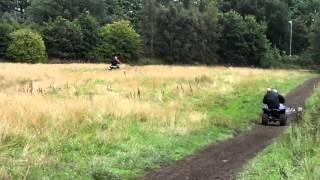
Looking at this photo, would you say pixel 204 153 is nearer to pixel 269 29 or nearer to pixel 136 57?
pixel 136 57

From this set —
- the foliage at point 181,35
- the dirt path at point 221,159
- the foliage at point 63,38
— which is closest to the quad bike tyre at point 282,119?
the dirt path at point 221,159

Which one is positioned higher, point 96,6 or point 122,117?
point 96,6

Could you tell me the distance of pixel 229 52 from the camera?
293ft

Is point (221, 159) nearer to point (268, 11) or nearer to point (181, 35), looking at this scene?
point (181, 35)

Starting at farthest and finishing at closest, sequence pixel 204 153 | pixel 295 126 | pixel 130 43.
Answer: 1. pixel 130 43
2. pixel 295 126
3. pixel 204 153

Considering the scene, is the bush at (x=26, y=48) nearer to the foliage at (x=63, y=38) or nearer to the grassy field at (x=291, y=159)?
the foliage at (x=63, y=38)

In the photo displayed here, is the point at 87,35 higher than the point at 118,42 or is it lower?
higher

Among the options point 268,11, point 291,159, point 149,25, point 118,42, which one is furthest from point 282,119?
point 268,11

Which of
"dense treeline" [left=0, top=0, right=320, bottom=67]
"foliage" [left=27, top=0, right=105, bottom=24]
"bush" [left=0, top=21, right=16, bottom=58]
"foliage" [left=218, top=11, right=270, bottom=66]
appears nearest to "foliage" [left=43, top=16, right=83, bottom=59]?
"dense treeline" [left=0, top=0, right=320, bottom=67]

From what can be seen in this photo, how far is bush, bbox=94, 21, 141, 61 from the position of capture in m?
79.8

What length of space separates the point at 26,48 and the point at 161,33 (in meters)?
24.3

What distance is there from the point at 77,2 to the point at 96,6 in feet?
12.6

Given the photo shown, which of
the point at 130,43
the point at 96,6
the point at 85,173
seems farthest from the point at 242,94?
the point at 96,6

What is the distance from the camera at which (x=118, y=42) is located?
3162 inches
